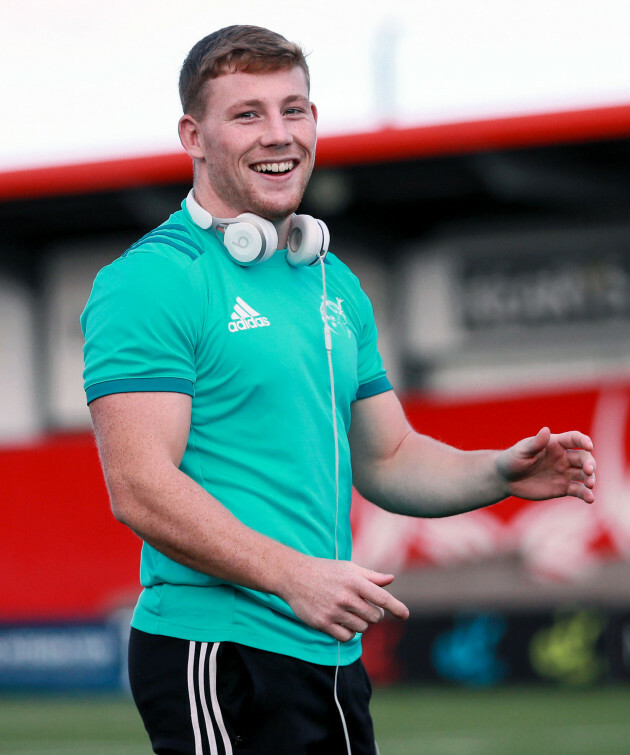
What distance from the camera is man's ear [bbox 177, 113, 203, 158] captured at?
2648mm

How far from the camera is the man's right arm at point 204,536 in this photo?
222 cm

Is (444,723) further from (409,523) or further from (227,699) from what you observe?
(227,699)

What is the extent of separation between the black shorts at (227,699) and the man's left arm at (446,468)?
515mm

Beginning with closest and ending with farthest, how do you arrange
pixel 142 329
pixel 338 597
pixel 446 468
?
pixel 338 597 → pixel 142 329 → pixel 446 468

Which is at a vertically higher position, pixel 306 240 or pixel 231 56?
pixel 231 56

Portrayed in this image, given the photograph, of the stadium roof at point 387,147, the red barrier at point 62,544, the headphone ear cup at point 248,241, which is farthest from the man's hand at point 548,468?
the stadium roof at point 387,147

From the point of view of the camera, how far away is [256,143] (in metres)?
2.56

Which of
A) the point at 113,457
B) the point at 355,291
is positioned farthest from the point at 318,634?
the point at 355,291

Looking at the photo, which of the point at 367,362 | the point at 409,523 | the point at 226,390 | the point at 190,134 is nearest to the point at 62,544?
the point at 409,523

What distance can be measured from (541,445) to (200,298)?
2.47 feet

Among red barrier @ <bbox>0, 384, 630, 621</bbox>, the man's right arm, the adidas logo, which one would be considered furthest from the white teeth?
red barrier @ <bbox>0, 384, 630, 621</bbox>

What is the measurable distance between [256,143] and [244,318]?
36 cm

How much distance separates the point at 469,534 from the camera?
11.0 meters

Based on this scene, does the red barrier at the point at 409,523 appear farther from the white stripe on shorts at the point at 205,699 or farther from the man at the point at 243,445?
the white stripe on shorts at the point at 205,699
